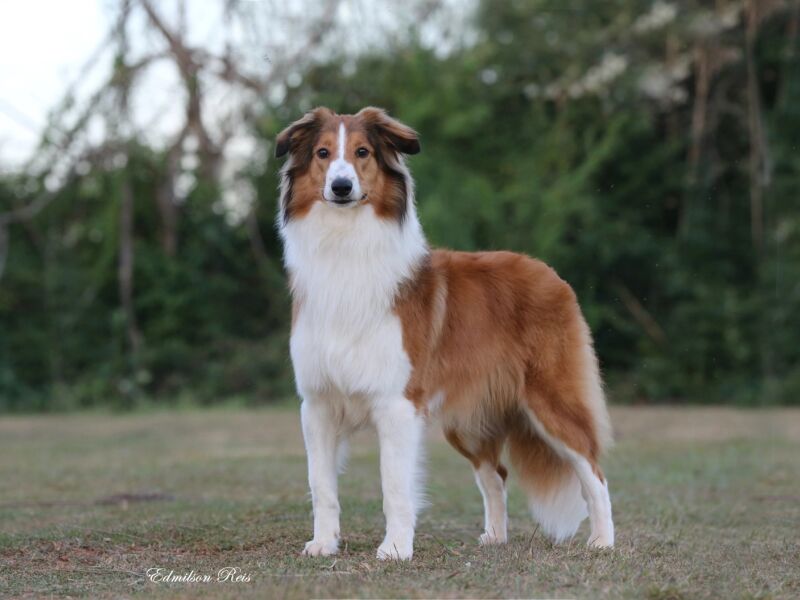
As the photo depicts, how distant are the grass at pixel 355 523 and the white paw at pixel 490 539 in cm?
8

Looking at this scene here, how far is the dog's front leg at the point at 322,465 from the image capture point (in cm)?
577

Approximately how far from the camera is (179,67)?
18516 mm

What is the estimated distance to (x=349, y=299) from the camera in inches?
225

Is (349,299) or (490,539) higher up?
(349,299)

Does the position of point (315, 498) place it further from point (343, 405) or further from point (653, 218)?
point (653, 218)

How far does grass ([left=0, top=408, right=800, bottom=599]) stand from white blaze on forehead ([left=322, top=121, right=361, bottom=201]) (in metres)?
1.83

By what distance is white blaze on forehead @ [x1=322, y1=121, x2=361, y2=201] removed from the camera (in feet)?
18.2

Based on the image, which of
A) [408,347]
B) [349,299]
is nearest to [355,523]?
[408,347]

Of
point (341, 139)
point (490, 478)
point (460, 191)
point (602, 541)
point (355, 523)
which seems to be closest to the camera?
point (341, 139)

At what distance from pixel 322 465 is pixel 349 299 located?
0.90m

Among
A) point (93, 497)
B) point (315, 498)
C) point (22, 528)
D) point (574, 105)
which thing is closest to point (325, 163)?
point (315, 498)

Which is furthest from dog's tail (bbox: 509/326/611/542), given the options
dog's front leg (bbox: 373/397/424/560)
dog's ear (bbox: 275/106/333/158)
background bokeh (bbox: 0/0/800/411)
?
background bokeh (bbox: 0/0/800/411)

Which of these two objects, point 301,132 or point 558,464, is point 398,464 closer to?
point 558,464

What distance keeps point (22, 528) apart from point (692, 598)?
4336mm
